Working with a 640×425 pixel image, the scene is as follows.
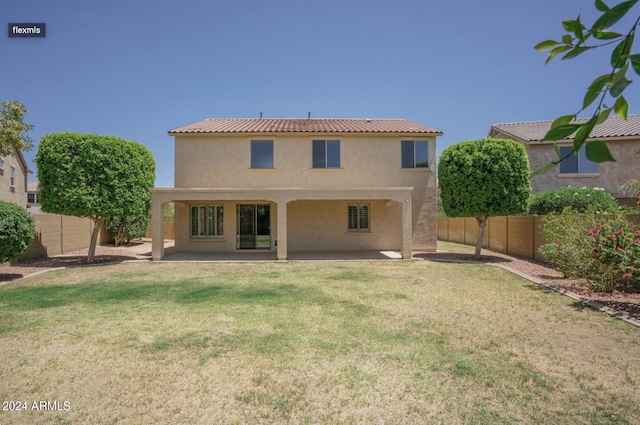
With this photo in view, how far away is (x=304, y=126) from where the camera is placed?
1983cm

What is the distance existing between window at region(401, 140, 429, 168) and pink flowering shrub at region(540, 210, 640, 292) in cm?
834

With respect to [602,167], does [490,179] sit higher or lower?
lower

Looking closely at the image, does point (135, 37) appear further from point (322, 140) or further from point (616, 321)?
point (616, 321)

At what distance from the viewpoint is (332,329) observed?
6613 millimetres

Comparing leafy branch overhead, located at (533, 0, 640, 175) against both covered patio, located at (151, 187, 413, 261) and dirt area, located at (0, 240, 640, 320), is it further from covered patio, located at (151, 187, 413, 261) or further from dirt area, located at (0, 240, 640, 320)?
covered patio, located at (151, 187, 413, 261)

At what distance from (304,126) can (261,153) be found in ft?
10.1

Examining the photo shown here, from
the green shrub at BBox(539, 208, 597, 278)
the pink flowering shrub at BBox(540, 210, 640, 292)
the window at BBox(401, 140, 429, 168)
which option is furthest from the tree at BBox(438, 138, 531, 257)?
the pink flowering shrub at BBox(540, 210, 640, 292)

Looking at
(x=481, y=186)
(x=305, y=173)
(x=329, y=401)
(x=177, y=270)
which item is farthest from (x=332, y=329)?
(x=305, y=173)

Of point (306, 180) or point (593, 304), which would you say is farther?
point (306, 180)

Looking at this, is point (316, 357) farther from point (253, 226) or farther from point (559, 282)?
point (253, 226)

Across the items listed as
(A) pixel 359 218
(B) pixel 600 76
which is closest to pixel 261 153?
(A) pixel 359 218

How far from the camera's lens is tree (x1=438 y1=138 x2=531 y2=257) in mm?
15250

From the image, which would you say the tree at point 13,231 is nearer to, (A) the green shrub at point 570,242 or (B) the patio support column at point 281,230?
(B) the patio support column at point 281,230

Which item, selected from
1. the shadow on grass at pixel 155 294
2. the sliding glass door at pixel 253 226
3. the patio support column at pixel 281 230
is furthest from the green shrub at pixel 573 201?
the sliding glass door at pixel 253 226
